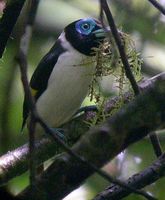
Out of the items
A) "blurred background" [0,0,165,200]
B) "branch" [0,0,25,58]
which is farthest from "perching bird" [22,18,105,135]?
"branch" [0,0,25,58]

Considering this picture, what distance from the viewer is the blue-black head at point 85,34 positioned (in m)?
2.47

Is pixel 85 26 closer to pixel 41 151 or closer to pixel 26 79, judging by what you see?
pixel 41 151

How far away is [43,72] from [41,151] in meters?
0.57

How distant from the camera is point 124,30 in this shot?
2.79 meters

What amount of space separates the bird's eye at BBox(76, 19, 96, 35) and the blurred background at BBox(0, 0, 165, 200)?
0.21 metres

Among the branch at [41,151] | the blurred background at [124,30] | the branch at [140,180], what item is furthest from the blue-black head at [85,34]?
the branch at [140,180]

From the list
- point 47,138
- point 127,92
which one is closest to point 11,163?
point 47,138

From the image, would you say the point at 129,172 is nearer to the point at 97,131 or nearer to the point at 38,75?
the point at 38,75

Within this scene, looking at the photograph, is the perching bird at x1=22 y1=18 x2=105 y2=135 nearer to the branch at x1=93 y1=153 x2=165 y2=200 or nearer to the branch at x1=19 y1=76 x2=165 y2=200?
the branch at x1=93 y1=153 x2=165 y2=200

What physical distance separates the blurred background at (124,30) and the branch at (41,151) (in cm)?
36

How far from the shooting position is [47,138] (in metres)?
2.14

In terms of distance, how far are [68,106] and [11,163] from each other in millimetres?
638

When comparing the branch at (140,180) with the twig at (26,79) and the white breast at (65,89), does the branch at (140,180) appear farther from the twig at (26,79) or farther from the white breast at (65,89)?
the white breast at (65,89)

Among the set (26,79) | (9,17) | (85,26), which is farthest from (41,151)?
(26,79)
